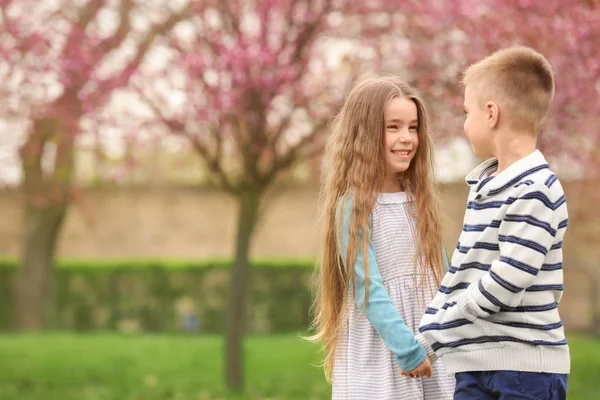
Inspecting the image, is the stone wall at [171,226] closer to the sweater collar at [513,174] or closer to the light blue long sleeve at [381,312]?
the light blue long sleeve at [381,312]

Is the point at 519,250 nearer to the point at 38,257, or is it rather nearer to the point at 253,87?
the point at 253,87

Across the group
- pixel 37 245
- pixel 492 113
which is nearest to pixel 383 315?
pixel 492 113

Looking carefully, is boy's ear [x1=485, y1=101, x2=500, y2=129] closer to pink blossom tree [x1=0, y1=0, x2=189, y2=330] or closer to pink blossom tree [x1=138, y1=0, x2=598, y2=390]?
pink blossom tree [x1=138, y1=0, x2=598, y2=390]

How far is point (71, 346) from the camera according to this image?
28.2ft

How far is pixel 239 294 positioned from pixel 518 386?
4.51 meters

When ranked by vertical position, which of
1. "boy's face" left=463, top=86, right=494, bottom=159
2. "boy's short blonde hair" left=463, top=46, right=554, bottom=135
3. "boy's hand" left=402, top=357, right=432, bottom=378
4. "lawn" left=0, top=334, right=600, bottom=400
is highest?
"boy's short blonde hair" left=463, top=46, right=554, bottom=135

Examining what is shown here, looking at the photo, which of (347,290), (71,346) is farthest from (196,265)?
(347,290)

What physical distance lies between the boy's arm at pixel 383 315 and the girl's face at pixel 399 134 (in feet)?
0.67

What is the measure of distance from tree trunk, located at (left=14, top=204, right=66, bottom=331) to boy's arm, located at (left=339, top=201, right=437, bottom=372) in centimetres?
915

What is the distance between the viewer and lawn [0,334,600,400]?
655 cm

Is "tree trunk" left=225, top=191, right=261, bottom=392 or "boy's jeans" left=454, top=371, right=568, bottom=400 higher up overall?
"boy's jeans" left=454, top=371, right=568, bottom=400

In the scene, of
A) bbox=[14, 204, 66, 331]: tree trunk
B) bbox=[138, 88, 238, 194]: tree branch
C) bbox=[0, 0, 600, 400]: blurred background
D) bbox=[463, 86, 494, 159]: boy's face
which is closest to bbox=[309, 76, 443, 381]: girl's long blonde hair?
bbox=[463, 86, 494, 159]: boy's face

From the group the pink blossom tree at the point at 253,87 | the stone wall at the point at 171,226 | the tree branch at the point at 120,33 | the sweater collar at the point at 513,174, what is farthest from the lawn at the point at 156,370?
the stone wall at the point at 171,226

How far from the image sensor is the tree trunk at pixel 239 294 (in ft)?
21.5
